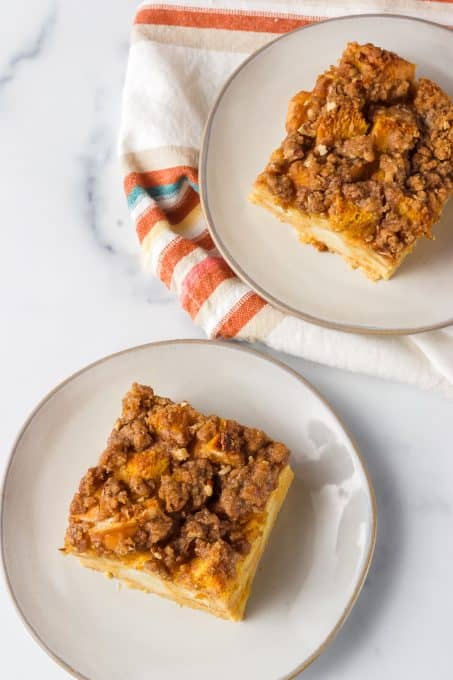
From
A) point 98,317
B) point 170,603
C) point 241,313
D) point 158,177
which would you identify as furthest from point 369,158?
point 170,603

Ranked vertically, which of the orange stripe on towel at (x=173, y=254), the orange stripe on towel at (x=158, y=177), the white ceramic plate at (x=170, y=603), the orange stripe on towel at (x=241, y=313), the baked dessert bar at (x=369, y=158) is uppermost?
the baked dessert bar at (x=369, y=158)

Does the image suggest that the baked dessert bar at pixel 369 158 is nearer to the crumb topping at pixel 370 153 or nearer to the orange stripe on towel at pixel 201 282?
the crumb topping at pixel 370 153

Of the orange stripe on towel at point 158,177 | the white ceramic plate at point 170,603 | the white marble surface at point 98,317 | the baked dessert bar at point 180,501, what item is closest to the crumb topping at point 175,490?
the baked dessert bar at point 180,501

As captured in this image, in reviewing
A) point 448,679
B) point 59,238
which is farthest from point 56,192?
point 448,679

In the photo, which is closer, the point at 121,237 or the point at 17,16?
the point at 121,237

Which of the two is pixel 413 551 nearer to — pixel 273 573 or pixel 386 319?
pixel 273 573

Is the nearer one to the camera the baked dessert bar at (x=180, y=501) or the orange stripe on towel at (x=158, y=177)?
the baked dessert bar at (x=180, y=501)

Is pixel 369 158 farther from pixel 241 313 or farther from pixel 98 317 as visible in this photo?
pixel 98 317
